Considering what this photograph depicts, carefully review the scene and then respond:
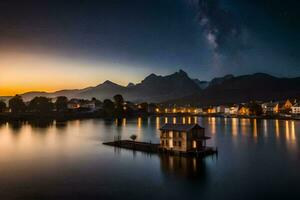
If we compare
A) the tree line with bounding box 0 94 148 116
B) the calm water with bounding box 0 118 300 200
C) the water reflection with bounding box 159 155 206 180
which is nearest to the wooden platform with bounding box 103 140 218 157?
the water reflection with bounding box 159 155 206 180

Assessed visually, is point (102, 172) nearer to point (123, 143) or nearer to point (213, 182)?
point (213, 182)

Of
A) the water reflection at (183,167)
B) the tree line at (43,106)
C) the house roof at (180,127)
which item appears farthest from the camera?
the tree line at (43,106)

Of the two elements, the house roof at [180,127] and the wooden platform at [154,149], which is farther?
the wooden platform at [154,149]

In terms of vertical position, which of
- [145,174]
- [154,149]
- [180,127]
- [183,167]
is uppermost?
[180,127]

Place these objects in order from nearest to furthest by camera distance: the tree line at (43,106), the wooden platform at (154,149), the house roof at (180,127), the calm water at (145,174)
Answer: the calm water at (145,174)
the house roof at (180,127)
the wooden platform at (154,149)
the tree line at (43,106)

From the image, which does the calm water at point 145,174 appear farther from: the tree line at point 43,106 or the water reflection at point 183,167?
the tree line at point 43,106

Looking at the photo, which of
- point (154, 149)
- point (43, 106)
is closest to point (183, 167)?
point (154, 149)

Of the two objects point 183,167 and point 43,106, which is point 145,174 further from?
point 43,106

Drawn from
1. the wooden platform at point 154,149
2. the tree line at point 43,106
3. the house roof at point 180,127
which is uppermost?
the tree line at point 43,106

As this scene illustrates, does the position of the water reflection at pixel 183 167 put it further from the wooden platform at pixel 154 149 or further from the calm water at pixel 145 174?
the wooden platform at pixel 154 149

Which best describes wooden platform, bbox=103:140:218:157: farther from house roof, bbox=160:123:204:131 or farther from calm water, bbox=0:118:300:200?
house roof, bbox=160:123:204:131

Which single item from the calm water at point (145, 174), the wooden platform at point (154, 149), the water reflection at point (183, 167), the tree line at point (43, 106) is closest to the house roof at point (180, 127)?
the wooden platform at point (154, 149)

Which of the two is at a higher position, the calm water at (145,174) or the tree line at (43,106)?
the tree line at (43,106)

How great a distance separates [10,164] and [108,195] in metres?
16.6
